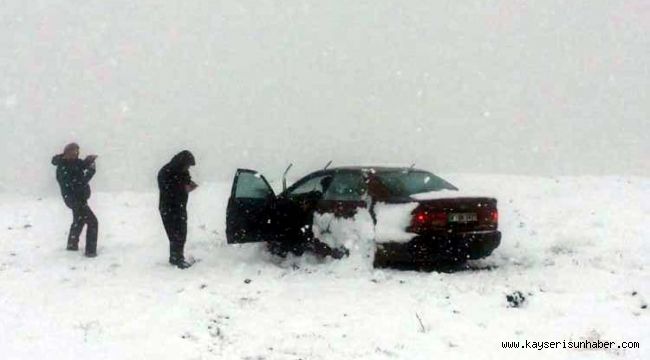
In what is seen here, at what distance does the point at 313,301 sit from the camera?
7223 mm

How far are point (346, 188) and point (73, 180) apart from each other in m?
4.27

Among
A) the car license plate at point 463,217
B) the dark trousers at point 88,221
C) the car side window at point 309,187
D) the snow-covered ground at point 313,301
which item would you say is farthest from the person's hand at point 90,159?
the car license plate at point 463,217

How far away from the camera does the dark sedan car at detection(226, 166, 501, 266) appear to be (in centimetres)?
820

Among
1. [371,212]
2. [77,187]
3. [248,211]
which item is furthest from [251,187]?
[77,187]

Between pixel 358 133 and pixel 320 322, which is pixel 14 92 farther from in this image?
pixel 320 322

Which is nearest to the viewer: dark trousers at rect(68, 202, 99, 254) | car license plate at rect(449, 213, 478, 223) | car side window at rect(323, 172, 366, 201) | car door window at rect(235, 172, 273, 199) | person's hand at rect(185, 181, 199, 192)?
car license plate at rect(449, 213, 478, 223)

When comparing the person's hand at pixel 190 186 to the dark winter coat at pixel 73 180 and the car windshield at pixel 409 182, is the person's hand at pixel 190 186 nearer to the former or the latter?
the dark winter coat at pixel 73 180

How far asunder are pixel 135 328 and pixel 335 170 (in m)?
3.93

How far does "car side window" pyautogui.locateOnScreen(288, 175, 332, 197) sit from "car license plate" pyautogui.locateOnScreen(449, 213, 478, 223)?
1.79 meters

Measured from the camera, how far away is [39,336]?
5.76 m

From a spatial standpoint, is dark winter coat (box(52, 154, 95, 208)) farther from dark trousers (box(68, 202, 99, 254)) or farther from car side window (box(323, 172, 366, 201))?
car side window (box(323, 172, 366, 201))

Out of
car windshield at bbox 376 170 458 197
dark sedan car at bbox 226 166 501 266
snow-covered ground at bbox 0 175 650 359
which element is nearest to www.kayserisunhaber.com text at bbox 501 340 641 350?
snow-covered ground at bbox 0 175 650 359

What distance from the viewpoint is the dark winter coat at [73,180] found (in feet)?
33.2

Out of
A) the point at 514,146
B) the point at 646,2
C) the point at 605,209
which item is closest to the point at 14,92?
the point at 514,146
